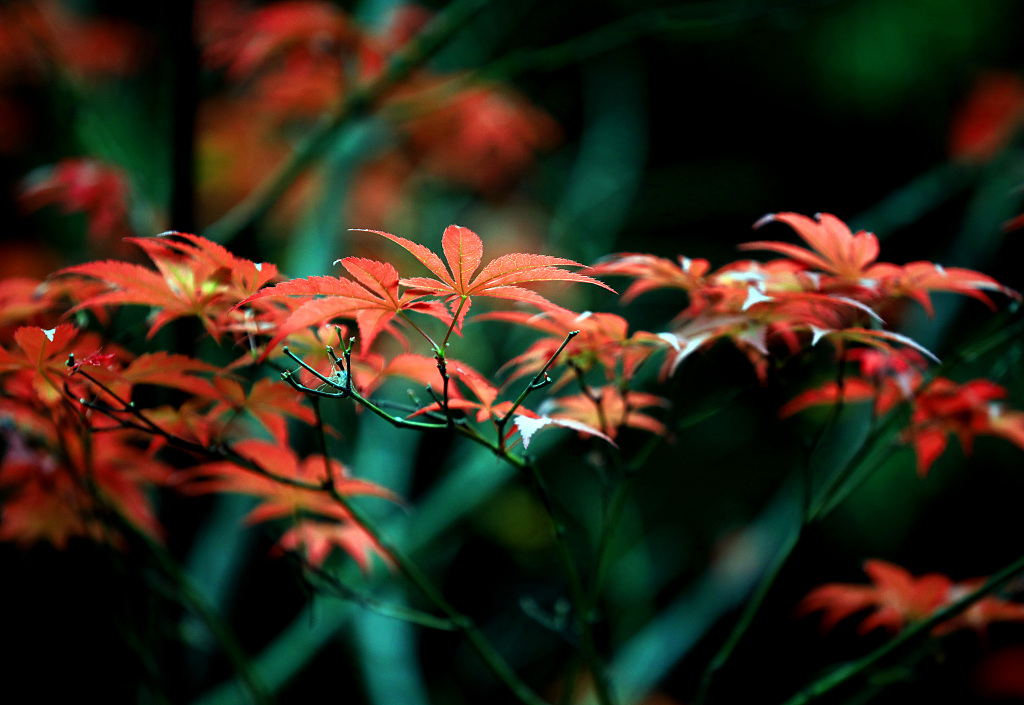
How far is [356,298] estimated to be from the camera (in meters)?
0.52

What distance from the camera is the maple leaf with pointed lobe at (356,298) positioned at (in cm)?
47

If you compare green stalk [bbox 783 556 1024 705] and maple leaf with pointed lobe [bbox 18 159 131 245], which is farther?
maple leaf with pointed lobe [bbox 18 159 131 245]

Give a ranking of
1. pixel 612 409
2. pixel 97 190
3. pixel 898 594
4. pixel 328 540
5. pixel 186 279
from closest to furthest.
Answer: pixel 186 279 < pixel 612 409 < pixel 898 594 < pixel 328 540 < pixel 97 190

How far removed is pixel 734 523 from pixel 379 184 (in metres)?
1.96

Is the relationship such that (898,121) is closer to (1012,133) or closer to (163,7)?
(1012,133)

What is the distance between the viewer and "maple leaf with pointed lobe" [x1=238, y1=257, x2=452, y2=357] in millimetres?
471

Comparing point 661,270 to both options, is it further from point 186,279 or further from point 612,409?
point 186,279

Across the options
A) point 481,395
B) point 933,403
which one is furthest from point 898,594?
point 481,395

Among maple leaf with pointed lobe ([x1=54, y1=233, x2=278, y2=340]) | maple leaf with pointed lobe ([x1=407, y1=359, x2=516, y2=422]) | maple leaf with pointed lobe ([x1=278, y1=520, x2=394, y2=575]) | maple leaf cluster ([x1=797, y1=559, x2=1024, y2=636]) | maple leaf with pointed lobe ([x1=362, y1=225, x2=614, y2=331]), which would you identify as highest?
maple leaf with pointed lobe ([x1=54, y1=233, x2=278, y2=340])

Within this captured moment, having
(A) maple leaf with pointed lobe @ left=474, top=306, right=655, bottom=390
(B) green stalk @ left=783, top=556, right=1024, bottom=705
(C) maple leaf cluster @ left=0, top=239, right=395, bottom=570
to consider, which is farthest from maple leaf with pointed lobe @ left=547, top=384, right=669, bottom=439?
(B) green stalk @ left=783, top=556, right=1024, bottom=705

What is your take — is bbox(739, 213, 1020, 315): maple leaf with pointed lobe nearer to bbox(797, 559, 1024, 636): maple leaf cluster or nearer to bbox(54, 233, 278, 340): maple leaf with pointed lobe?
bbox(797, 559, 1024, 636): maple leaf cluster

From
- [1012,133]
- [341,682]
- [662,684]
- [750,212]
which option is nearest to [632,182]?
[750,212]

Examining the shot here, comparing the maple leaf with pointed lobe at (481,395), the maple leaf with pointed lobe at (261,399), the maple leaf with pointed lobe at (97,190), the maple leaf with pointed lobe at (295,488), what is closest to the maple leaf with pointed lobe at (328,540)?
the maple leaf with pointed lobe at (295,488)

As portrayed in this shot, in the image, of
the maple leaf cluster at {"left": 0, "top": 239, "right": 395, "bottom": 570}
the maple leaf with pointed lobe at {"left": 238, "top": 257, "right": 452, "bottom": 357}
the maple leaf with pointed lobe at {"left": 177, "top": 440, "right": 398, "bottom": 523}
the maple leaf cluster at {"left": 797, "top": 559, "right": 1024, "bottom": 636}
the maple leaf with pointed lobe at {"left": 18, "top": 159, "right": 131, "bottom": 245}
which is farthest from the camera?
the maple leaf with pointed lobe at {"left": 18, "top": 159, "right": 131, "bottom": 245}
